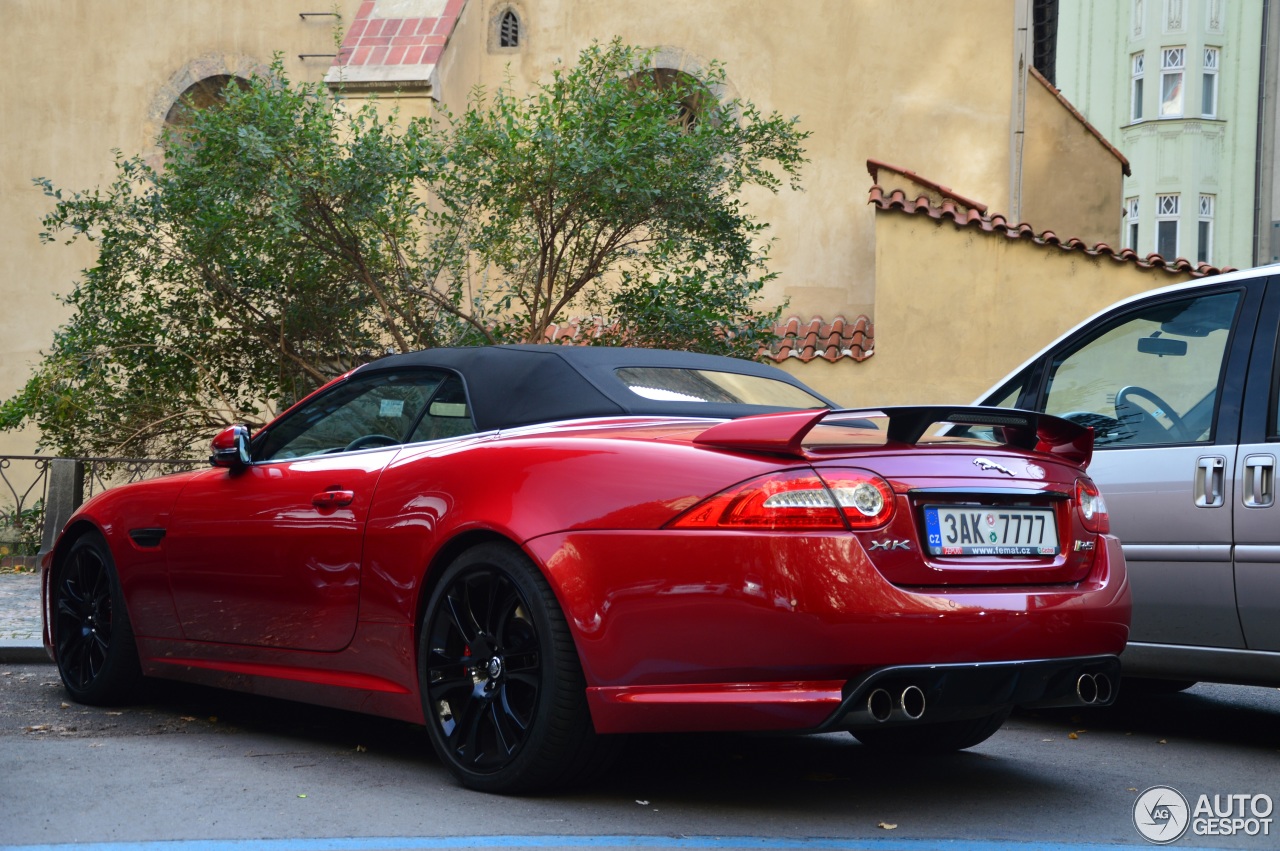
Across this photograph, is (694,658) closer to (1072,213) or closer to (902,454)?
(902,454)

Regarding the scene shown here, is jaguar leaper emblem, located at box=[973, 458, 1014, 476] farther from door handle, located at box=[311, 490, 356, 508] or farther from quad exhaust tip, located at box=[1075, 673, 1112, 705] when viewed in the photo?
door handle, located at box=[311, 490, 356, 508]

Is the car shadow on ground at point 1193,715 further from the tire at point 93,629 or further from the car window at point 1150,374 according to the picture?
the tire at point 93,629

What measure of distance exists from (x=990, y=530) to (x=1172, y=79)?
37.9 m

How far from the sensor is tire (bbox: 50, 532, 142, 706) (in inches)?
243

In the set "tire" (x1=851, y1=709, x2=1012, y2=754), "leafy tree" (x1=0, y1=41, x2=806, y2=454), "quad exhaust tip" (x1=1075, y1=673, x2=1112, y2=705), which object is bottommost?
"tire" (x1=851, y1=709, x2=1012, y2=754)

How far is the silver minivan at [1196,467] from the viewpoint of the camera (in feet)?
17.8

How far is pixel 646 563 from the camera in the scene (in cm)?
413

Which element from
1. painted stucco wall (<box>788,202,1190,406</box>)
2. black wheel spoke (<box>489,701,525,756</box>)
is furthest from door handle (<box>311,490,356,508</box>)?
painted stucco wall (<box>788,202,1190,406</box>)

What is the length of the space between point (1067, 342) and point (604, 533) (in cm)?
303

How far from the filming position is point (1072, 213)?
1959cm

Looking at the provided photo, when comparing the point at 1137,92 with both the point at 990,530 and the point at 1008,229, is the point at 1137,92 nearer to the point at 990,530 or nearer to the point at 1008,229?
the point at 1008,229

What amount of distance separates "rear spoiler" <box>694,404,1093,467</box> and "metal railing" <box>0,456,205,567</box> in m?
9.78

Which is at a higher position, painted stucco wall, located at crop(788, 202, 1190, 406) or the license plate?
painted stucco wall, located at crop(788, 202, 1190, 406)

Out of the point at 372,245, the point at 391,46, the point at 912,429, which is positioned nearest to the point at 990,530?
the point at 912,429
